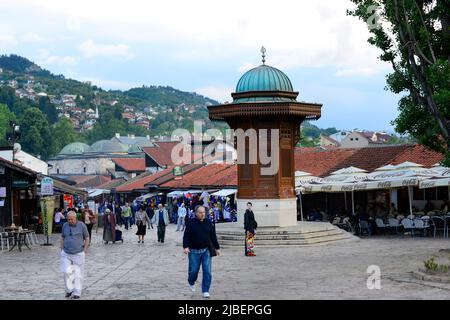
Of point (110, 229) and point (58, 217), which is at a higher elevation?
point (58, 217)

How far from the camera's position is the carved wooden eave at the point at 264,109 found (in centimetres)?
2381

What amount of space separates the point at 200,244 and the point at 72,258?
2237 millimetres

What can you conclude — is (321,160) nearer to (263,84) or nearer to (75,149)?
(263,84)

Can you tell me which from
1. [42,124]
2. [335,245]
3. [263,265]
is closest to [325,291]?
[263,265]

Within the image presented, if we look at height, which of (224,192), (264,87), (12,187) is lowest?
(224,192)

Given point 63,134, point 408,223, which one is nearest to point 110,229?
point 408,223

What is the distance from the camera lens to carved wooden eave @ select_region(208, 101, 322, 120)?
2381 centimetres

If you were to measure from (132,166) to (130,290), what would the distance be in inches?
3334

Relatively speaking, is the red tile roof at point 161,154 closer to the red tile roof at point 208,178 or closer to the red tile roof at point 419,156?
the red tile roof at point 208,178

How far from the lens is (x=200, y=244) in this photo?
12102 mm

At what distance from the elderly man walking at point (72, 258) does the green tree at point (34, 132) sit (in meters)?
130

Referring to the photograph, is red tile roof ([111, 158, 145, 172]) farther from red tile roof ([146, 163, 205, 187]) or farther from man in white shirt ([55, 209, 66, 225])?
man in white shirt ([55, 209, 66, 225])

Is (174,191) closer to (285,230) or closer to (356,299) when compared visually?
(285,230)

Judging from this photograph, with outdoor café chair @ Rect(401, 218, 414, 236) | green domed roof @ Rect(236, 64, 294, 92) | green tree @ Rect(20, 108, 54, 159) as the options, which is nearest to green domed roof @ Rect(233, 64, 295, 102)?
green domed roof @ Rect(236, 64, 294, 92)
